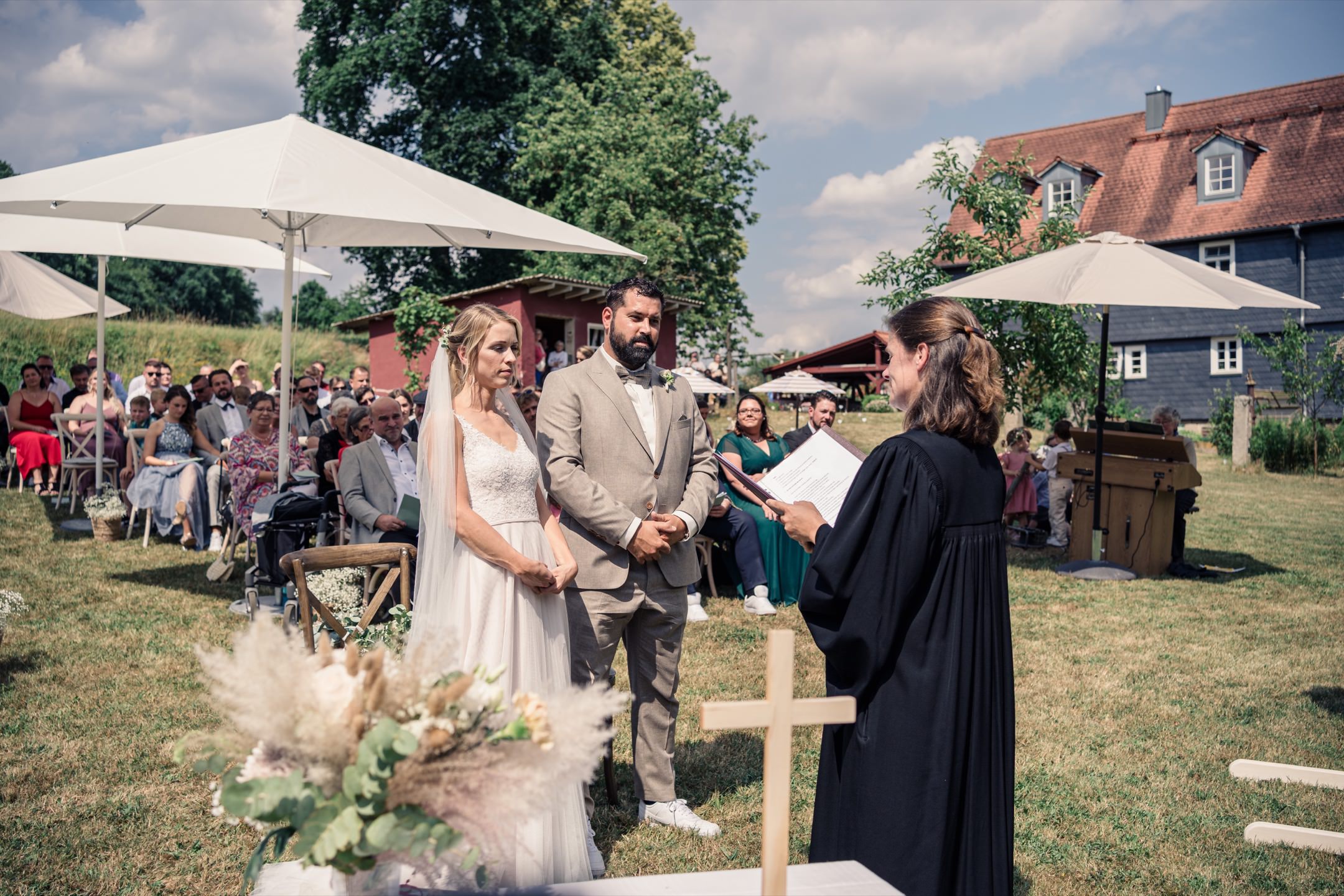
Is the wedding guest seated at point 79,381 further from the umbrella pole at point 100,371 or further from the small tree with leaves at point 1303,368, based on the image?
the small tree with leaves at point 1303,368

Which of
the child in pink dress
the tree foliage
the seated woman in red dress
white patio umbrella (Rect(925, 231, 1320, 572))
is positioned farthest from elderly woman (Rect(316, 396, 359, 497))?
the tree foliage

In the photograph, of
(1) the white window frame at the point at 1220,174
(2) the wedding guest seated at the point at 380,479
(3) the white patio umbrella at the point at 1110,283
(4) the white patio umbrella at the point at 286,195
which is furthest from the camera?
(1) the white window frame at the point at 1220,174

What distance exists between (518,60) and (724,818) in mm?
30221

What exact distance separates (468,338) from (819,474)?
1.51 metres

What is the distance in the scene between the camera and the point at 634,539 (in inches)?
160

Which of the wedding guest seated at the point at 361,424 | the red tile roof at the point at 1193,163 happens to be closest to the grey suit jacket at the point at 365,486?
the wedding guest seated at the point at 361,424

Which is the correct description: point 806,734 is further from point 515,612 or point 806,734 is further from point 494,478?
point 494,478

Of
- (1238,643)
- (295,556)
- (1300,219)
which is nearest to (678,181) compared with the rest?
(1300,219)

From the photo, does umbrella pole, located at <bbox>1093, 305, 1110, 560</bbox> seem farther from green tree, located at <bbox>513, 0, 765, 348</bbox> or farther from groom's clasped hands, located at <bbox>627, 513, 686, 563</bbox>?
green tree, located at <bbox>513, 0, 765, 348</bbox>

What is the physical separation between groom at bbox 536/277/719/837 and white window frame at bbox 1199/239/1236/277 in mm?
31339

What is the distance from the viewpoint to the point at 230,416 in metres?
11.5

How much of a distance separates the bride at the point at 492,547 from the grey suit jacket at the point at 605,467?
7.0 inches

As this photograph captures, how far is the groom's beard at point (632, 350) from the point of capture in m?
4.19

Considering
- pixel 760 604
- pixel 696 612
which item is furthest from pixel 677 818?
pixel 760 604
